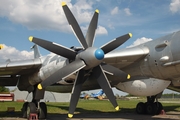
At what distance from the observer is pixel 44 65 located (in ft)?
38.4

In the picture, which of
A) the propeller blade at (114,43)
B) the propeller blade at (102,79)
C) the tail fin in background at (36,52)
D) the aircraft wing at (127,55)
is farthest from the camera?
the tail fin in background at (36,52)

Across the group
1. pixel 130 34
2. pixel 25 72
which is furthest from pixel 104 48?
pixel 25 72

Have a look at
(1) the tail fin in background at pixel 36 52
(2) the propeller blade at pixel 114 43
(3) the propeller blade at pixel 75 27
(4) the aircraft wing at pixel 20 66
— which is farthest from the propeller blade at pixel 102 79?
(1) the tail fin in background at pixel 36 52

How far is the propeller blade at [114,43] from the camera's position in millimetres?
10602

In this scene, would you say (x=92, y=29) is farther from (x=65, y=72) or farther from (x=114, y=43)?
(x=65, y=72)

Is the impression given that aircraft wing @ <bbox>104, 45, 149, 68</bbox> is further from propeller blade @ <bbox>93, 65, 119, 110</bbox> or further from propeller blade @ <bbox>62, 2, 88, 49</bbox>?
propeller blade @ <bbox>62, 2, 88, 49</bbox>

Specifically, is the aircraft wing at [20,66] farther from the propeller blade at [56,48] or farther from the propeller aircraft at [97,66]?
the propeller blade at [56,48]

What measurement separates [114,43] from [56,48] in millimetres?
2595

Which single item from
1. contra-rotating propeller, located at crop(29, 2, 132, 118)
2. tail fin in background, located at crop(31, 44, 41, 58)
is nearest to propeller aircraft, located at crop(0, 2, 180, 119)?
Answer: contra-rotating propeller, located at crop(29, 2, 132, 118)

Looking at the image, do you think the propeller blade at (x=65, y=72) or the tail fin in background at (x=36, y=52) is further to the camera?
the tail fin in background at (x=36, y=52)

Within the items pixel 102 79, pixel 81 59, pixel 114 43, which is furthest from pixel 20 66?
pixel 114 43

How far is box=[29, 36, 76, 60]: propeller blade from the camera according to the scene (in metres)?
9.77

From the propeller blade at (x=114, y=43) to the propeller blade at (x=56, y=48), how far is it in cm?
141

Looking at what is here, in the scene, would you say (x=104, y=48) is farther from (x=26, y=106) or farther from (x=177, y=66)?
(x=26, y=106)
